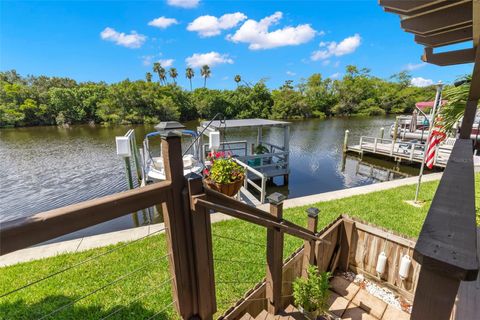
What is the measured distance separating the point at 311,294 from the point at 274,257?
1.06m

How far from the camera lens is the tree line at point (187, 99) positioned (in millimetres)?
29766

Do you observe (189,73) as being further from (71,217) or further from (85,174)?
(71,217)

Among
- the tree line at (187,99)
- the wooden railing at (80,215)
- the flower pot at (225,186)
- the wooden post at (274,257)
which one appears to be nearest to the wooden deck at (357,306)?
the wooden post at (274,257)

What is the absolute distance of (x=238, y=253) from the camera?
3715 mm

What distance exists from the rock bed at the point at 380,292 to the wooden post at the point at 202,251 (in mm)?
2897

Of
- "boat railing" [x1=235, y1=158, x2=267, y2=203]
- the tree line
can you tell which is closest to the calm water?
"boat railing" [x1=235, y1=158, x2=267, y2=203]

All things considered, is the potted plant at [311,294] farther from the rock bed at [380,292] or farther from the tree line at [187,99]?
the tree line at [187,99]

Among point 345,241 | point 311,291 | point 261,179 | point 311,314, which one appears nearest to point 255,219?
point 311,291

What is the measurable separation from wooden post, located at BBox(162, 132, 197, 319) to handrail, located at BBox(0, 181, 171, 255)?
57mm

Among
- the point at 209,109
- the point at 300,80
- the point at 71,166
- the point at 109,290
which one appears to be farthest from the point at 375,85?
the point at 109,290

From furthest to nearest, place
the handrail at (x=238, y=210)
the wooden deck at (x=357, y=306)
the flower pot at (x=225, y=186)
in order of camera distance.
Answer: the flower pot at (x=225, y=186) < the wooden deck at (x=357, y=306) < the handrail at (x=238, y=210)

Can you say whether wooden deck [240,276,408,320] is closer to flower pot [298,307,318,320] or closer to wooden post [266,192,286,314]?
flower pot [298,307,318,320]

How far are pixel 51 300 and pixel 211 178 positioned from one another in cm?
251

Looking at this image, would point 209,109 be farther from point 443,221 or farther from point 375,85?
point 443,221
